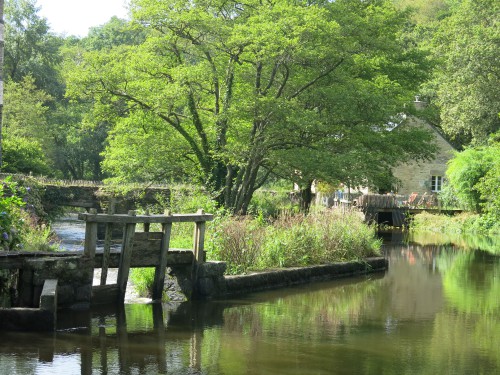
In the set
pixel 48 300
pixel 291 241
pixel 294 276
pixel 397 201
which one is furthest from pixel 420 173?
pixel 48 300

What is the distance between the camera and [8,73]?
63.3 m

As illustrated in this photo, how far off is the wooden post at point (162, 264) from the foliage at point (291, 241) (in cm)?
210

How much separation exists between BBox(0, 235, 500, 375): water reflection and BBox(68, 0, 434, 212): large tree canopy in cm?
805

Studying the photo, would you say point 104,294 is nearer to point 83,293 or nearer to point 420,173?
point 83,293

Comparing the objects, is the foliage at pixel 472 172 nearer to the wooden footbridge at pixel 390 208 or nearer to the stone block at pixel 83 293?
the wooden footbridge at pixel 390 208

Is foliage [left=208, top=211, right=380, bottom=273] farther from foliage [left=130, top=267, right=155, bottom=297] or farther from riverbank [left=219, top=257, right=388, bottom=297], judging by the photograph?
foliage [left=130, top=267, right=155, bottom=297]

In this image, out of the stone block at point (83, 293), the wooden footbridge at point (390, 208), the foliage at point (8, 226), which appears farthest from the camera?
the wooden footbridge at point (390, 208)

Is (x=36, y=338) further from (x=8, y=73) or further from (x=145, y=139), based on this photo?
(x=8, y=73)

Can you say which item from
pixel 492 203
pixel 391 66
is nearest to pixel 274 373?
pixel 391 66

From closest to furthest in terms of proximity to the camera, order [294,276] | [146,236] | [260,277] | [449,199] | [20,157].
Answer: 1. [146,236]
2. [260,277]
3. [294,276]
4. [20,157]
5. [449,199]

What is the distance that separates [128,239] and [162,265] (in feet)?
3.36

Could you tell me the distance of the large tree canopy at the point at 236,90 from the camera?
25.1 meters

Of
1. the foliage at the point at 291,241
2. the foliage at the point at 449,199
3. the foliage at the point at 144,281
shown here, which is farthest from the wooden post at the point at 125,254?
the foliage at the point at 449,199

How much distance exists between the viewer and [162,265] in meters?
15.5
